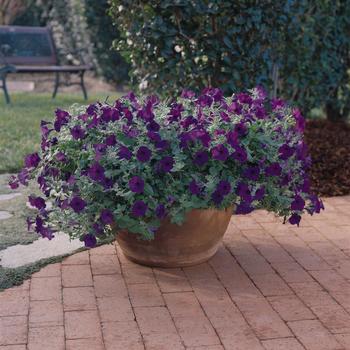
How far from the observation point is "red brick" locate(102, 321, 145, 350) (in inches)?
111

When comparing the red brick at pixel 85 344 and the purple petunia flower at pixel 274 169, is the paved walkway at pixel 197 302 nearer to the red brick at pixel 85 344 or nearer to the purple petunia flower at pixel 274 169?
the red brick at pixel 85 344

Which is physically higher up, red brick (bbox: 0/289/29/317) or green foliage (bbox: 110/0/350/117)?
green foliage (bbox: 110/0/350/117)

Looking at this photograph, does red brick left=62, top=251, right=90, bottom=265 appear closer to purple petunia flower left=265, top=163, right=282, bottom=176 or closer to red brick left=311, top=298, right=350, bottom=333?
purple petunia flower left=265, top=163, right=282, bottom=176

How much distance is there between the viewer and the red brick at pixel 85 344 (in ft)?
9.21

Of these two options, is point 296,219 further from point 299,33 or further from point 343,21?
point 343,21

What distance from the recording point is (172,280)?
3.54 meters

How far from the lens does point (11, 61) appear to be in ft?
33.3

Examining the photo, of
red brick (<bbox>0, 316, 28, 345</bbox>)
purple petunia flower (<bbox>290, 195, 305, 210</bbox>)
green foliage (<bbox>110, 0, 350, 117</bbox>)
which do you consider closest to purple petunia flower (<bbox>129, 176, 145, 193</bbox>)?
red brick (<bbox>0, 316, 28, 345</bbox>)

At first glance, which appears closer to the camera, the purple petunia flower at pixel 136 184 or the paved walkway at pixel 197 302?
the paved walkway at pixel 197 302

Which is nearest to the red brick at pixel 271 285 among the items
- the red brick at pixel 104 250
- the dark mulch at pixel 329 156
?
the red brick at pixel 104 250

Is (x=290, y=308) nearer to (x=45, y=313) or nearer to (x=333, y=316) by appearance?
(x=333, y=316)

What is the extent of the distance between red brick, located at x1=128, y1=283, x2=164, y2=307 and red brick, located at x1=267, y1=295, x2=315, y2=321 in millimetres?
554

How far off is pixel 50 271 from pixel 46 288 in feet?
0.77

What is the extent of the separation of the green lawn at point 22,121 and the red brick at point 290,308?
3.23 m
